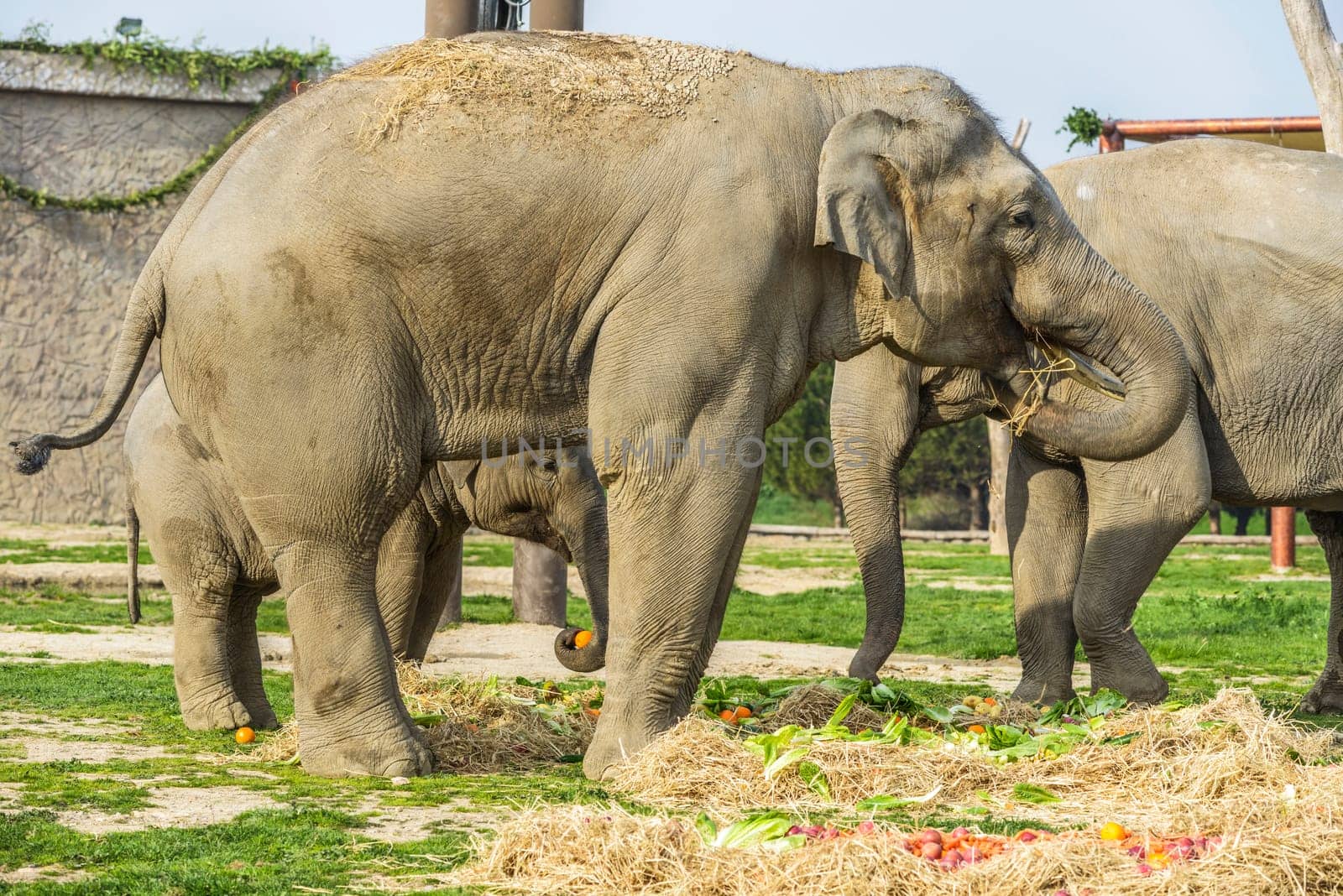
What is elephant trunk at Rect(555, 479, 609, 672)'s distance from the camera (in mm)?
7090

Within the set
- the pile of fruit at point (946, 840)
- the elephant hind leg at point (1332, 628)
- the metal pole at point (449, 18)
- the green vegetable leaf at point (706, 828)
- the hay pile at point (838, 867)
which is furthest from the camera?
the metal pole at point (449, 18)

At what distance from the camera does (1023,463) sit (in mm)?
7637

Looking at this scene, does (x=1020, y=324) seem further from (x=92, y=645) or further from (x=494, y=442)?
(x=92, y=645)

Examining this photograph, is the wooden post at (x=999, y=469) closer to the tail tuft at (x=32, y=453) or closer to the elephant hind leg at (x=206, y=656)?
the elephant hind leg at (x=206, y=656)

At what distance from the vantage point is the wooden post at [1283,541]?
18.2 metres

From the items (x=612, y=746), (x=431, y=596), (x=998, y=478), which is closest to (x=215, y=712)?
(x=431, y=596)

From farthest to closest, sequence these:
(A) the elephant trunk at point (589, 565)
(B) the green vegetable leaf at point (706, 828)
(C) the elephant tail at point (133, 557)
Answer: (C) the elephant tail at point (133, 557) → (A) the elephant trunk at point (589, 565) → (B) the green vegetable leaf at point (706, 828)

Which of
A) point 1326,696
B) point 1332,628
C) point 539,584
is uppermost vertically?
point 1332,628

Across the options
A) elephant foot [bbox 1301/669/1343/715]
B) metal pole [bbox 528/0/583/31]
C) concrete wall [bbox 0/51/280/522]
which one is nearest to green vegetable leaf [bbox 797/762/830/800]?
elephant foot [bbox 1301/669/1343/715]

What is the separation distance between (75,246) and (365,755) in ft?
54.6

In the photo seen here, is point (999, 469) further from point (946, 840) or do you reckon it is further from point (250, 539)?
point (946, 840)

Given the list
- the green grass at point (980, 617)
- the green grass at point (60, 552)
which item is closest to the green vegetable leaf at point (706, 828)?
the green grass at point (980, 617)

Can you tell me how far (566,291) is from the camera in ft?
18.6

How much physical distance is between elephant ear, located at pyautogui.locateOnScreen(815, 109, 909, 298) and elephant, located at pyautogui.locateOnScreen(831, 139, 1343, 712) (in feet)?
5.52
